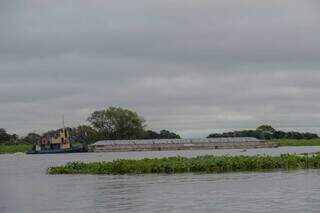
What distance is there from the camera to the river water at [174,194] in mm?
36969

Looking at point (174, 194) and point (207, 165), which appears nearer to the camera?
point (174, 194)

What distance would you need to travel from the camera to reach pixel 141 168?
6988cm

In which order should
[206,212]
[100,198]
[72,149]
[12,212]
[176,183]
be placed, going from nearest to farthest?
1. [206,212]
2. [12,212]
3. [100,198]
4. [176,183]
5. [72,149]

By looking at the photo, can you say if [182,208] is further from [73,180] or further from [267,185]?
[73,180]

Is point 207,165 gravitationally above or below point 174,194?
above

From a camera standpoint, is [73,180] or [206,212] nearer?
[206,212]

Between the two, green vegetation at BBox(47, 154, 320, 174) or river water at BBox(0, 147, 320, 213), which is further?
green vegetation at BBox(47, 154, 320, 174)

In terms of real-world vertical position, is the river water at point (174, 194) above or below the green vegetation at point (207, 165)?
below

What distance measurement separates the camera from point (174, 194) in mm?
44250

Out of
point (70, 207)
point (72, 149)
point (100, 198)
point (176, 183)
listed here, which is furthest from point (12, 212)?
point (72, 149)

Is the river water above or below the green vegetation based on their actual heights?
below

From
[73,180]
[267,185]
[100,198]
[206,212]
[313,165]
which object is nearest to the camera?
[206,212]

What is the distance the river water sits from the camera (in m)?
37.0

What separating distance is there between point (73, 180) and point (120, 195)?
58.6 feet
